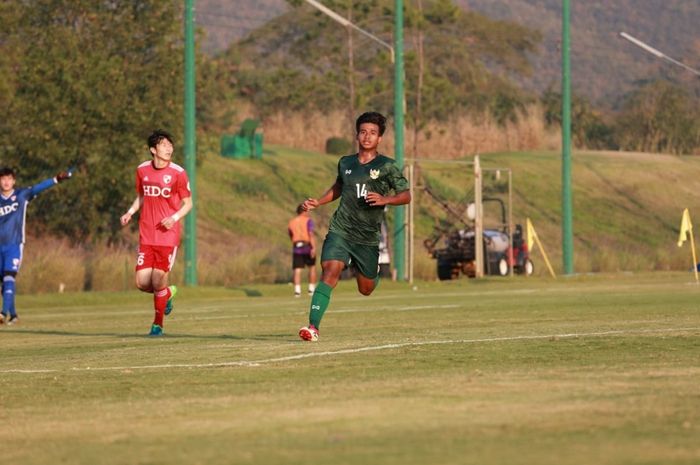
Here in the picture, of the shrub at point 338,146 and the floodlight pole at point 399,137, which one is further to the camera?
the shrub at point 338,146

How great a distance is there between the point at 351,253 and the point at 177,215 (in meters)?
2.95

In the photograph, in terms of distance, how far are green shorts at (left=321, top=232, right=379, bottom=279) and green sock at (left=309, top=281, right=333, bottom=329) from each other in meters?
0.27

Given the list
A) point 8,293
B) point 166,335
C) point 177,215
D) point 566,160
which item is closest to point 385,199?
point 177,215

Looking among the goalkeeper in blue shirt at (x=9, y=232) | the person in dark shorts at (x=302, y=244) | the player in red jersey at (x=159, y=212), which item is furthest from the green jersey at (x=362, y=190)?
the person in dark shorts at (x=302, y=244)

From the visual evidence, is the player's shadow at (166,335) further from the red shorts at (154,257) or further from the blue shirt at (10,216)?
the blue shirt at (10,216)

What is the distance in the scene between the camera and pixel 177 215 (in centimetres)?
1814

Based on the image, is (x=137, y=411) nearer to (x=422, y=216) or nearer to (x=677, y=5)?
(x=422, y=216)

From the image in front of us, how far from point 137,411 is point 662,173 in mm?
67134

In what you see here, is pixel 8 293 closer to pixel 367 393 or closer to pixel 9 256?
A: pixel 9 256

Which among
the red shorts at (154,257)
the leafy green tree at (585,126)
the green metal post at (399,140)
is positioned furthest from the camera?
the leafy green tree at (585,126)

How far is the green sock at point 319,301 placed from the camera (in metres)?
15.6

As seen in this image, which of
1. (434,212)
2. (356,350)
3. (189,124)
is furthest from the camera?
(434,212)

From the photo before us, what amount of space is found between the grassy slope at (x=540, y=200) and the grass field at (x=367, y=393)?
88.5ft

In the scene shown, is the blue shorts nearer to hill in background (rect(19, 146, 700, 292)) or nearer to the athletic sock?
the athletic sock
